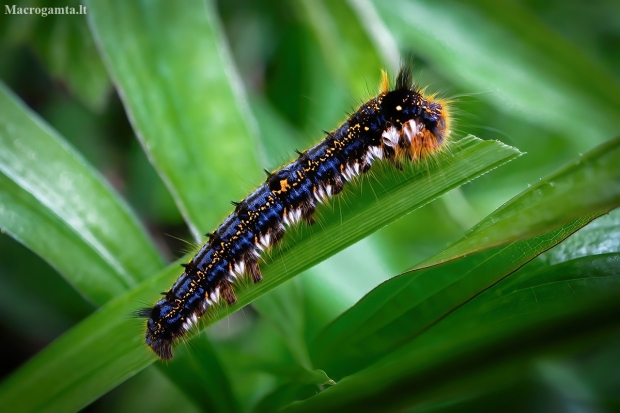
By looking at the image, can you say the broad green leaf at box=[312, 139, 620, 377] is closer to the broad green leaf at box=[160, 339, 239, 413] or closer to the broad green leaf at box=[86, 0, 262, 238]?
the broad green leaf at box=[160, 339, 239, 413]

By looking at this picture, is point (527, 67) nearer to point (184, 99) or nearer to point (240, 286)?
point (184, 99)

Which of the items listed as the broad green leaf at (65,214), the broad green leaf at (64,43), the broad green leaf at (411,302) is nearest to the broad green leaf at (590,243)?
the broad green leaf at (411,302)

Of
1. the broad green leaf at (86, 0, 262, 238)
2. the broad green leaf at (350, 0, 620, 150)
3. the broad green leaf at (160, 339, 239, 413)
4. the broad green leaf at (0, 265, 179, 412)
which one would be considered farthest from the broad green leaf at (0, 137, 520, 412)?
the broad green leaf at (350, 0, 620, 150)

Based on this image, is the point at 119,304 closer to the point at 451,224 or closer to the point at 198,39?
the point at 198,39

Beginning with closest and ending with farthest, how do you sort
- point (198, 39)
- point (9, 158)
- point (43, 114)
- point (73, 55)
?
1. point (9, 158)
2. point (198, 39)
3. point (73, 55)
4. point (43, 114)

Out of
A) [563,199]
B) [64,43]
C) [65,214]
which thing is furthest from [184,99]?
[563,199]

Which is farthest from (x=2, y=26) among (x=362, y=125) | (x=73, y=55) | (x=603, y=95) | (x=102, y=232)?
(x=603, y=95)

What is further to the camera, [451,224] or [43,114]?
[43,114]
